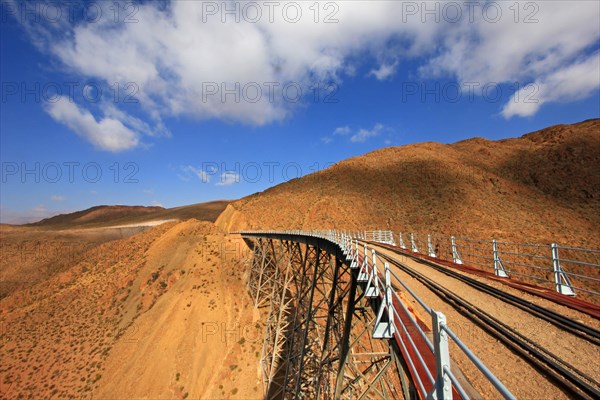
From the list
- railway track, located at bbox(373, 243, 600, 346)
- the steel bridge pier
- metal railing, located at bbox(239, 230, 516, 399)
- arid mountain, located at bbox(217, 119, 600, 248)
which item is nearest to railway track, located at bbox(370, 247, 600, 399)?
railway track, located at bbox(373, 243, 600, 346)

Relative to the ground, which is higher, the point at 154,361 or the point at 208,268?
the point at 208,268

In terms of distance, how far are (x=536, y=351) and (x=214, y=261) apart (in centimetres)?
3059

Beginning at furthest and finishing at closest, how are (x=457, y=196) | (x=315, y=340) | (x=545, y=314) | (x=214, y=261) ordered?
(x=457, y=196)
(x=214, y=261)
(x=315, y=340)
(x=545, y=314)

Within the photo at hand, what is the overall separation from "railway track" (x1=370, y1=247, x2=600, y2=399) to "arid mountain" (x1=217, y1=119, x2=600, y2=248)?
3435cm

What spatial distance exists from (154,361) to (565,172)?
74.5m

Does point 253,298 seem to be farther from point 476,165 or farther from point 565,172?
point 565,172

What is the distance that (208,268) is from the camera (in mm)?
30656

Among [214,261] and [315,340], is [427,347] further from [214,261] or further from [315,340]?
[214,261]

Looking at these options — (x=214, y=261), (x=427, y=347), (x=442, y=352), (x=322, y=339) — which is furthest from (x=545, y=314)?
(x=214, y=261)

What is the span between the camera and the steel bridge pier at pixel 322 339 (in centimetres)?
891

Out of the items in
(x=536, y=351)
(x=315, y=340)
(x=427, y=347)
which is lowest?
(x=315, y=340)

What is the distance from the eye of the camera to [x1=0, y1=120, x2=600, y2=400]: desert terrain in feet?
72.4

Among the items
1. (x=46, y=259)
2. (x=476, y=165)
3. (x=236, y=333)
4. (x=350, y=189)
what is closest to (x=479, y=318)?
(x=236, y=333)

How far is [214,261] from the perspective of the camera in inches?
1251
